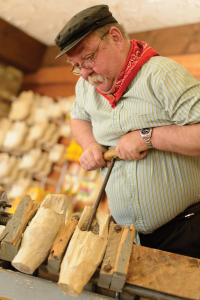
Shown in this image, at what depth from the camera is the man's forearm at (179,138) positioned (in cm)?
95

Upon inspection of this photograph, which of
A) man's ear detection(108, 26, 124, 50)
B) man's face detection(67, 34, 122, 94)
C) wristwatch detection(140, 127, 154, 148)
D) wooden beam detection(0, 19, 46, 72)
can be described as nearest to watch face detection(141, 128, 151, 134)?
wristwatch detection(140, 127, 154, 148)

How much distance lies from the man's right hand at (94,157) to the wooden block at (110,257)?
1.49 feet

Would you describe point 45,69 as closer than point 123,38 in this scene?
No

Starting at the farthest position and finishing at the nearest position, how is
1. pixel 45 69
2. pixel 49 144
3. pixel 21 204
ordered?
pixel 45 69 → pixel 49 144 → pixel 21 204

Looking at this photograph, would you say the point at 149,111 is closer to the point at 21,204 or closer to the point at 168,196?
the point at 168,196

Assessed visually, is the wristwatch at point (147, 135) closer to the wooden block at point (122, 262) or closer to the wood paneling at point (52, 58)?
the wooden block at point (122, 262)

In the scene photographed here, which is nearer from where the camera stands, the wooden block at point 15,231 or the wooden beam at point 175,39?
the wooden block at point 15,231

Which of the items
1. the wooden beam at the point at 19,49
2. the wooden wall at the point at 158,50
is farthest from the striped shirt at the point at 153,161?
the wooden beam at the point at 19,49

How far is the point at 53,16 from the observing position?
10.2ft

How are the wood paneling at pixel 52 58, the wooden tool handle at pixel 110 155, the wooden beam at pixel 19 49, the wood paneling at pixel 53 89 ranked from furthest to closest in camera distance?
1. the wood paneling at pixel 52 58
2. the wood paneling at pixel 53 89
3. the wooden beam at pixel 19 49
4. the wooden tool handle at pixel 110 155

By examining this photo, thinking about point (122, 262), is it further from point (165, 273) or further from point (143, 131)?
point (143, 131)

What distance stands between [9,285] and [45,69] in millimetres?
3625

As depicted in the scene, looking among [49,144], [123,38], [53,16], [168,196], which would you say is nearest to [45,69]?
[53,16]

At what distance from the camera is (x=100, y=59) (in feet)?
3.58
